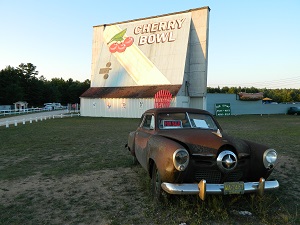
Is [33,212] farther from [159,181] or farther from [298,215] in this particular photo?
[298,215]

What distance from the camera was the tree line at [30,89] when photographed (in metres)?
54.2

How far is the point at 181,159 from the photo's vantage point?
3.93 meters

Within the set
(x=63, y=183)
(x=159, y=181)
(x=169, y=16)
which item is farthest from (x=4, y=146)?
(x=169, y=16)

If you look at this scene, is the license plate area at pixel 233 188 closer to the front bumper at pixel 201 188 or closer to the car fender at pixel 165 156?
the front bumper at pixel 201 188

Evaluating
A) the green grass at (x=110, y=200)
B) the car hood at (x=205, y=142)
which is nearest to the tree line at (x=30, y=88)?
the green grass at (x=110, y=200)

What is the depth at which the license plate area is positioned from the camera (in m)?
3.80

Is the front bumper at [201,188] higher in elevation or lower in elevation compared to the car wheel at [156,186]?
higher

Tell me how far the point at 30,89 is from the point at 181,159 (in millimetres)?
68945

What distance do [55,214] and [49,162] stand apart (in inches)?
159

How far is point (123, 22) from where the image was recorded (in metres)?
37.7

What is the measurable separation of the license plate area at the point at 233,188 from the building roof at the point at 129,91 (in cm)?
2604

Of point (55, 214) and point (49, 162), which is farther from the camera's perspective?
point (49, 162)

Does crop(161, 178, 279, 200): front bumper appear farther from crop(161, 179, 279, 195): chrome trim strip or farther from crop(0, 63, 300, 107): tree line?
crop(0, 63, 300, 107): tree line

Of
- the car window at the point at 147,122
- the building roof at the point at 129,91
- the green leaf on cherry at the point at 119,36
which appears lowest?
the car window at the point at 147,122
